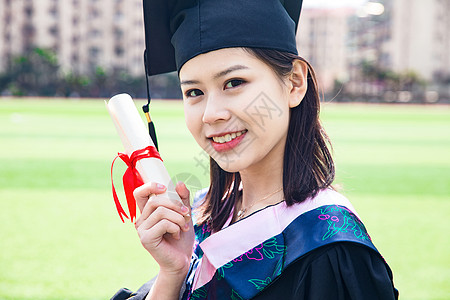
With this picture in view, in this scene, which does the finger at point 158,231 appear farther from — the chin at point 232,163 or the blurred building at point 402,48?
the blurred building at point 402,48

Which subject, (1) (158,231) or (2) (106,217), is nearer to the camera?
(1) (158,231)

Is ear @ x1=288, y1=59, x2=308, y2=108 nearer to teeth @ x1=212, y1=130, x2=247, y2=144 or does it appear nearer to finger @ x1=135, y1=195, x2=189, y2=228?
teeth @ x1=212, y1=130, x2=247, y2=144

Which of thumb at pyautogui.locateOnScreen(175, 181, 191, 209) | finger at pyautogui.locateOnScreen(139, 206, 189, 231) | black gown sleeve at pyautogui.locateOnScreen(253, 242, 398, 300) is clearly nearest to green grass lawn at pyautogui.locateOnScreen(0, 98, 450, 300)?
thumb at pyautogui.locateOnScreen(175, 181, 191, 209)

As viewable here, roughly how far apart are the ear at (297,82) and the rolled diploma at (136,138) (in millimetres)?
458

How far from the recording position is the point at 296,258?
4.24 feet

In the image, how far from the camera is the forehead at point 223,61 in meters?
1.41

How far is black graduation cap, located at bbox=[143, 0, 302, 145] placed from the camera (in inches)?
56.4

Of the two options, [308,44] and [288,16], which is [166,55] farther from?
[308,44]

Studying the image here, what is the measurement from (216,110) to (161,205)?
1.02 feet

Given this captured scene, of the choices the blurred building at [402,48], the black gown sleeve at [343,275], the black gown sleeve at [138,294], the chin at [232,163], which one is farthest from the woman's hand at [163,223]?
the blurred building at [402,48]

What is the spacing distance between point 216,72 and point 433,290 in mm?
3604

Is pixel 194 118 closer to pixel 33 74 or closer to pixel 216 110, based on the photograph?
pixel 216 110

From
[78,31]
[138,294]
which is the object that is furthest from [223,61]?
[78,31]

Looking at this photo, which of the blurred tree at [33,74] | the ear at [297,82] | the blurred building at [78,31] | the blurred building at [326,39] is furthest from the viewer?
the blurred building at [326,39]
